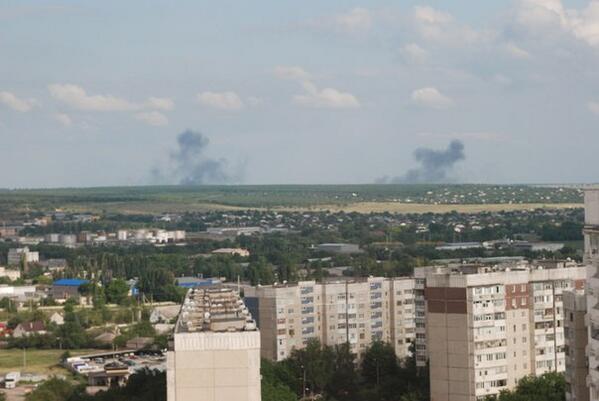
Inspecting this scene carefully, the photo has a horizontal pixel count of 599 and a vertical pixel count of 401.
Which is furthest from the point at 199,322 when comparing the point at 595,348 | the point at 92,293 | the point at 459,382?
the point at 92,293

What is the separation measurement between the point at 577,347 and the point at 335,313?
22175mm

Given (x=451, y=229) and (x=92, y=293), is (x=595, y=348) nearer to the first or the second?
(x=92, y=293)

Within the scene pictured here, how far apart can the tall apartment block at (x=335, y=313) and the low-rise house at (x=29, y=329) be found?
1500cm

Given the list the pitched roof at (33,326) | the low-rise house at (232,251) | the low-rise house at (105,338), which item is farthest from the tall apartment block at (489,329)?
the low-rise house at (232,251)

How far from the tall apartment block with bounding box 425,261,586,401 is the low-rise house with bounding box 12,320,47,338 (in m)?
27.1

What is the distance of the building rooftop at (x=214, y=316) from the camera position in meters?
21.5

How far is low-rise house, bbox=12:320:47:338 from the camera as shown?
5587 centimetres

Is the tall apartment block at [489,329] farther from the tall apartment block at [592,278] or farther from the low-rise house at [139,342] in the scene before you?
the low-rise house at [139,342]

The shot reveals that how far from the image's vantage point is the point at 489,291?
31.9m

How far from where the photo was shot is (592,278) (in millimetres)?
19047

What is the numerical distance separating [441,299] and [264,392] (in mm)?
4589

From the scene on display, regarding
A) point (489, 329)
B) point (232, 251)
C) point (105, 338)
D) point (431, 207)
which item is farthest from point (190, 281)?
point (431, 207)

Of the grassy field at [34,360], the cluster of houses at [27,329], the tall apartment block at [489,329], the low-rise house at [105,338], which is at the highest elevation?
the tall apartment block at [489,329]

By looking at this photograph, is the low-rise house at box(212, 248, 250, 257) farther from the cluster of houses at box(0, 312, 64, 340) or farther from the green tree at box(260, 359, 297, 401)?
the green tree at box(260, 359, 297, 401)
